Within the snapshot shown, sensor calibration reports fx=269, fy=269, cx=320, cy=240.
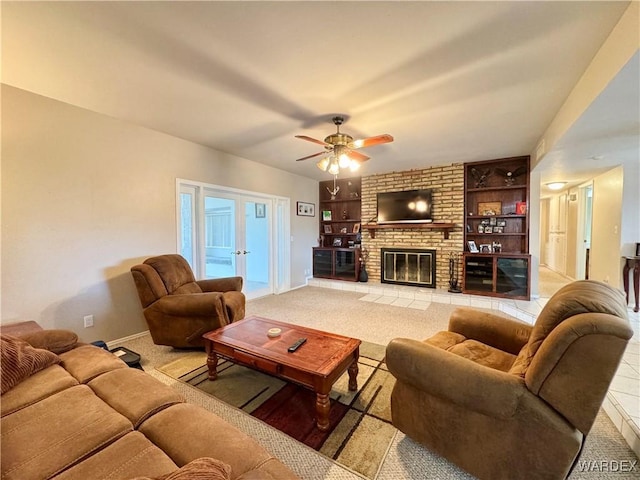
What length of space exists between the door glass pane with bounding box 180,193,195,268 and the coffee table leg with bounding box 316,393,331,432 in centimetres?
293

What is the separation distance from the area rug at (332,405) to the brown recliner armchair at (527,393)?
26 centimetres

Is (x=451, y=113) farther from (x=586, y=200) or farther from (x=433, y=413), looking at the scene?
(x=586, y=200)

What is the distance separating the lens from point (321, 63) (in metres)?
1.96

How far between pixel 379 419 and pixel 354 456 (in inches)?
13.7

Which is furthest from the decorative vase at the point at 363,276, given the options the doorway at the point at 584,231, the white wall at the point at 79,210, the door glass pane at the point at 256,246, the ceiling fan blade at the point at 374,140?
the doorway at the point at 584,231

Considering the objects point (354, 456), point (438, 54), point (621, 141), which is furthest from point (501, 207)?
point (354, 456)

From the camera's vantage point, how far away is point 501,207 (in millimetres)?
4824

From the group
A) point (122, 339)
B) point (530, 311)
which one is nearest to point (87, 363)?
point (122, 339)

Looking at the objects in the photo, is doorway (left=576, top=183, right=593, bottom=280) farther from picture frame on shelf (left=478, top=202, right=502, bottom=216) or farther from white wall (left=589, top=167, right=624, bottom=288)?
picture frame on shelf (left=478, top=202, right=502, bottom=216)

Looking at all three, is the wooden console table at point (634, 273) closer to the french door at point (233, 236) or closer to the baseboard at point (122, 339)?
the french door at point (233, 236)

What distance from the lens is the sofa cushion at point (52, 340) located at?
5.43ft

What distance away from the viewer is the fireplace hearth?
5.21 m

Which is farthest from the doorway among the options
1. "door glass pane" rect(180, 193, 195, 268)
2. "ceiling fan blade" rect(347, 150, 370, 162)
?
"door glass pane" rect(180, 193, 195, 268)

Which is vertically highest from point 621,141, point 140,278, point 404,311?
point 621,141
